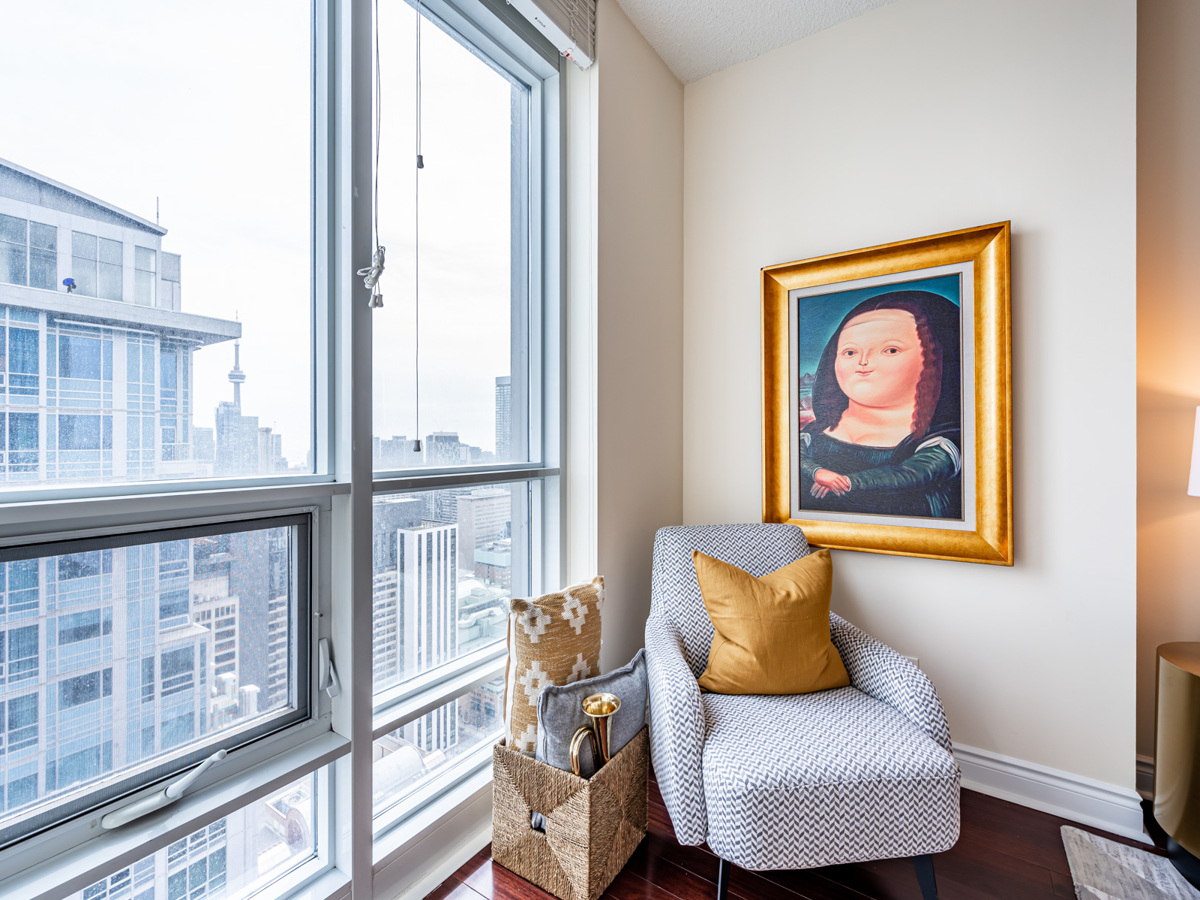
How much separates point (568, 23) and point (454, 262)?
89 cm

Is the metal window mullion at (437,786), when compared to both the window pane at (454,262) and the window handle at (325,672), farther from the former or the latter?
the window pane at (454,262)

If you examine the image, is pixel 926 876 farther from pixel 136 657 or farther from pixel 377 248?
pixel 377 248

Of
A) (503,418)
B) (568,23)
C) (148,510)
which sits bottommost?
(148,510)

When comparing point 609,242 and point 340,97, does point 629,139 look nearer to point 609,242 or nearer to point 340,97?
point 609,242

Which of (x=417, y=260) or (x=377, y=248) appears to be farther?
(x=417, y=260)

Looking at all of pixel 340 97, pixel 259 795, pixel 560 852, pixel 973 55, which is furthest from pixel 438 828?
pixel 973 55

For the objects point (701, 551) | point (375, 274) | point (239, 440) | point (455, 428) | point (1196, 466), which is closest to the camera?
point (239, 440)

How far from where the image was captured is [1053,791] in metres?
1.74

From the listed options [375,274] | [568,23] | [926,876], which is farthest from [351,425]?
[926,876]

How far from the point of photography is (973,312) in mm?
1829

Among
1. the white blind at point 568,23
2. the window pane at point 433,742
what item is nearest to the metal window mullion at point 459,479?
the window pane at point 433,742

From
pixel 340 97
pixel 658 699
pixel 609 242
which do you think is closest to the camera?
pixel 340 97

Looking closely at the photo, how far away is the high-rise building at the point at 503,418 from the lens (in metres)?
1.82

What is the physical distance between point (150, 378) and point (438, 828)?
4.31ft
